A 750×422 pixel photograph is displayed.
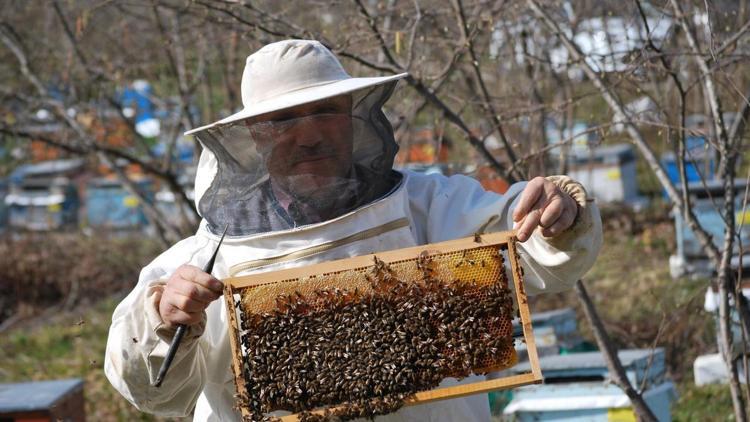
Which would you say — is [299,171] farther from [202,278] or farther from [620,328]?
[620,328]

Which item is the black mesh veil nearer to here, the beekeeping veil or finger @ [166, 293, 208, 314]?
the beekeeping veil

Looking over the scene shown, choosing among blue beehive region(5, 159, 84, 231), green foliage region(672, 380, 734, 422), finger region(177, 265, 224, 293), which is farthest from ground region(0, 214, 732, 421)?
blue beehive region(5, 159, 84, 231)

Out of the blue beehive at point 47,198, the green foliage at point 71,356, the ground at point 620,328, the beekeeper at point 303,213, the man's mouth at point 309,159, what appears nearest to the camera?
the beekeeper at point 303,213

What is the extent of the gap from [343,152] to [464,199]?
43 centimetres

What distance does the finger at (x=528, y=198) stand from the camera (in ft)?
9.05

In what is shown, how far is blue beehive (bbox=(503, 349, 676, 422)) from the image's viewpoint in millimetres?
4867

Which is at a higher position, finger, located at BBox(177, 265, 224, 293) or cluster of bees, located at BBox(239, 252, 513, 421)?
finger, located at BBox(177, 265, 224, 293)

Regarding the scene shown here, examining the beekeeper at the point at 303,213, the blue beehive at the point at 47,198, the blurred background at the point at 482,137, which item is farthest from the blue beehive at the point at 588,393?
the blue beehive at the point at 47,198

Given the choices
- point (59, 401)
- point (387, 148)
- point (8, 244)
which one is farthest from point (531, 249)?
point (8, 244)

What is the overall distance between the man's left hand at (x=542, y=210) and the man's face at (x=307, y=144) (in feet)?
1.92

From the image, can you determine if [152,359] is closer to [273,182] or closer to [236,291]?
[236,291]

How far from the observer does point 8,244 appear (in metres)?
12.3

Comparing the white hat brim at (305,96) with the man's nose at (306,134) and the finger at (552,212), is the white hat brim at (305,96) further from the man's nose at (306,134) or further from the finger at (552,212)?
the finger at (552,212)

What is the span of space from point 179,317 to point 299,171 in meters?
0.59
